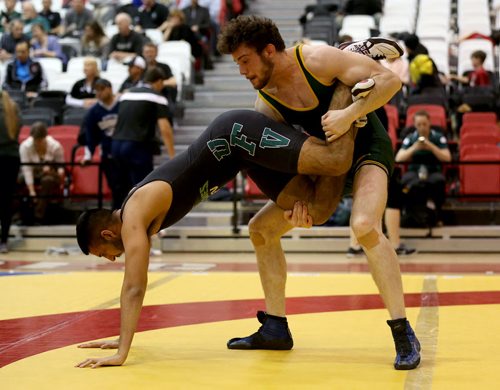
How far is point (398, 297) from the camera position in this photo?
4.00 metres

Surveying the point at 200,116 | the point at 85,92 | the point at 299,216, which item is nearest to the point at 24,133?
the point at 85,92

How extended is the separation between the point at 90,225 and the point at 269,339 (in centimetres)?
94

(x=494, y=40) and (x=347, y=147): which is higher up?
(x=347, y=147)

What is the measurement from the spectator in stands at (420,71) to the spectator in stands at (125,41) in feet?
10.7

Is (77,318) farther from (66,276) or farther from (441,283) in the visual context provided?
(441,283)

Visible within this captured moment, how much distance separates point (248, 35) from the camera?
404 centimetres

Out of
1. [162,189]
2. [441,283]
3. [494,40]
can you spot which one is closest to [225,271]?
[441,283]

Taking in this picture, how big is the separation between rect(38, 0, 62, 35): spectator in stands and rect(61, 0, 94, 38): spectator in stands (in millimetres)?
99

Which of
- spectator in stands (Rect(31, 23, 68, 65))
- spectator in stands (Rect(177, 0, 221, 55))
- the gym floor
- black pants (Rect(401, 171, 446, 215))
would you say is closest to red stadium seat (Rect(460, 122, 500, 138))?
black pants (Rect(401, 171, 446, 215))

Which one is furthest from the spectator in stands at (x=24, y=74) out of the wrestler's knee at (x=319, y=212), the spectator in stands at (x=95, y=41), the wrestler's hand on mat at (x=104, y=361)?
the wrestler's hand on mat at (x=104, y=361)

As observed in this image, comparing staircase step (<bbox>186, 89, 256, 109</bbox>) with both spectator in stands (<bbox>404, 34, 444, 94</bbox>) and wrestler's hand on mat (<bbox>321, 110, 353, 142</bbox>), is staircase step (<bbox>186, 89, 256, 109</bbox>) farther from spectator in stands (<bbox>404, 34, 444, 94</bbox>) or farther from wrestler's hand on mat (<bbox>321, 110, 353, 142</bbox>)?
wrestler's hand on mat (<bbox>321, 110, 353, 142</bbox>)

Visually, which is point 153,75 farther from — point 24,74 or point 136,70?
point 24,74

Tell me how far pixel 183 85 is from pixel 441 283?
6.21 meters

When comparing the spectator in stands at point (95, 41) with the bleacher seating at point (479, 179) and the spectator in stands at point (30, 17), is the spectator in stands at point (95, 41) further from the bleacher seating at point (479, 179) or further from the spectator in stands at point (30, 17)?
the bleacher seating at point (479, 179)
